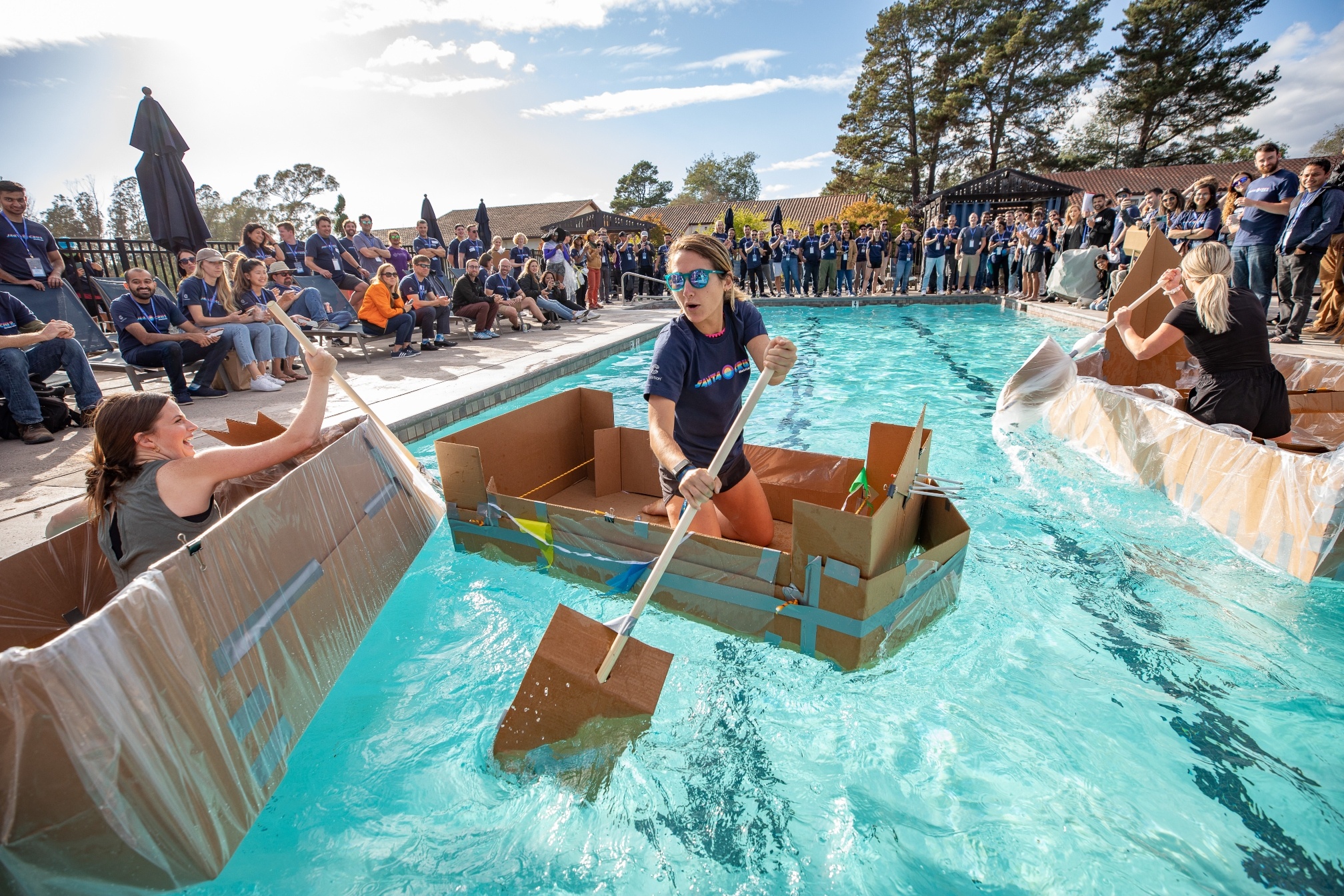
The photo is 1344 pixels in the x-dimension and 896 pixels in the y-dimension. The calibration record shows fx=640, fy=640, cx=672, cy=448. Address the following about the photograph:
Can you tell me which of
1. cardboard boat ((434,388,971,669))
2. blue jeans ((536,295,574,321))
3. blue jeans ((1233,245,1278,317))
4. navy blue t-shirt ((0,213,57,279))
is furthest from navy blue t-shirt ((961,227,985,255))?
navy blue t-shirt ((0,213,57,279))

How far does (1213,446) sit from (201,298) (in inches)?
355

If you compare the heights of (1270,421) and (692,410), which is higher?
(692,410)

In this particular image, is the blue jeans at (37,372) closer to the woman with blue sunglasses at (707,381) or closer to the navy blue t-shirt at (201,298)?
the navy blue t-shirt at (201,298)

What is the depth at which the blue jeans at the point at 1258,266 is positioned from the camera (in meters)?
7.97

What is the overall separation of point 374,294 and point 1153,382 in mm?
9722

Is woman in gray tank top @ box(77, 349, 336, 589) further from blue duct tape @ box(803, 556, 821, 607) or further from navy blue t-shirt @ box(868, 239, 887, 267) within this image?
navy blue t-shirt @ box(868, 239, 887, 267)

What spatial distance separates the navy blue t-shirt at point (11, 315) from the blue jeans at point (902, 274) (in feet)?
57.6

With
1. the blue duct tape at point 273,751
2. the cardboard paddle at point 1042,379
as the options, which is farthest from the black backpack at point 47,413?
the cardboard paddle at point 1042,379

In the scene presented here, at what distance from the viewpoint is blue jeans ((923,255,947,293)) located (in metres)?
17.1

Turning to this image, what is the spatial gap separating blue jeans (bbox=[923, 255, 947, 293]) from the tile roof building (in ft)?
76.2

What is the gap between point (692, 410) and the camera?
3215 millimetres

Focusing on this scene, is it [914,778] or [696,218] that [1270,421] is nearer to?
[914,778]

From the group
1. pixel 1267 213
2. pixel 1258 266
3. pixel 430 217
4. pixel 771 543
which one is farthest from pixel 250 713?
pixel 430 217

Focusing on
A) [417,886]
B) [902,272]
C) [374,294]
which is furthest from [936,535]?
[902,272]
